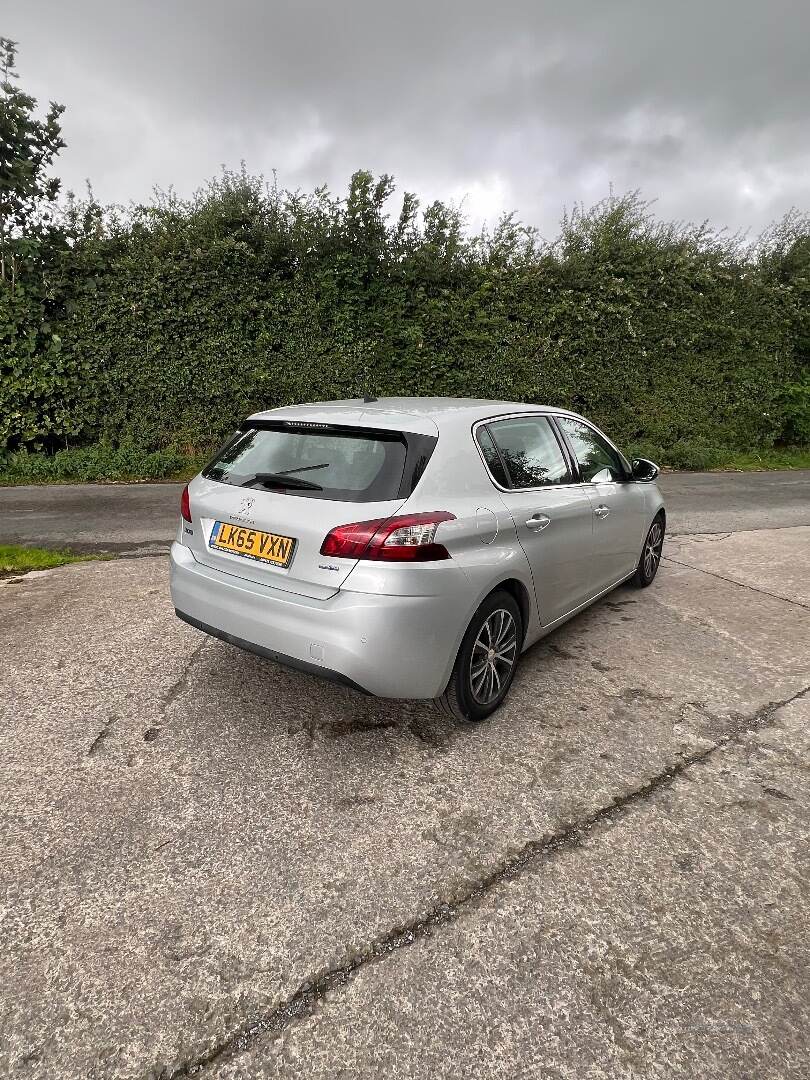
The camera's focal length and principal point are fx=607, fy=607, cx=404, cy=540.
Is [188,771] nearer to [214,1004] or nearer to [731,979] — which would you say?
[214,1004]

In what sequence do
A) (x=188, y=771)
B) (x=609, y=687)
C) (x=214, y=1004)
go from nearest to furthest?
(x=214, y=1004)
(x=188, y=771)
(x=609, y=687)

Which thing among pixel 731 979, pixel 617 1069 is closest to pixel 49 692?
pixel 617 1069

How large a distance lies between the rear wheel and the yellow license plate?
2.90 ft

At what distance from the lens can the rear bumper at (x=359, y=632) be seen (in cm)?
245

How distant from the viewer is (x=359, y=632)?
96.3 inches

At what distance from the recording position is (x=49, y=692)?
3.18 meters

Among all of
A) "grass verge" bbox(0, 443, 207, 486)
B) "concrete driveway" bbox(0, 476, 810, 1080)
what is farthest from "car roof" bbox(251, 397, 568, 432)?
"grass verge" bbox(0, 443, 207, 486)

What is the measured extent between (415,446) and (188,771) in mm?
1696

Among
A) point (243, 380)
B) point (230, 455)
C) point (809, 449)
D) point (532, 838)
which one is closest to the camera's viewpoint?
point (532, 838)

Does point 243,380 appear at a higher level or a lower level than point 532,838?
higher

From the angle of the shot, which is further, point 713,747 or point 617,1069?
point 713,747

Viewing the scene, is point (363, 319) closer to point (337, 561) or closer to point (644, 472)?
point (644, 472)

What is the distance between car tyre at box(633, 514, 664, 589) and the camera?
15.9ft

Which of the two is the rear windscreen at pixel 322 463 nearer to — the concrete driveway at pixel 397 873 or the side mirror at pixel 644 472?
the concrete driveway at pixel 397 873
